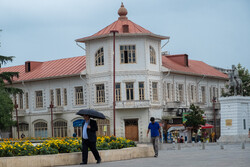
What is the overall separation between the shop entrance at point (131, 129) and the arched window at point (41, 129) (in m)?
9.51

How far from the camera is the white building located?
5400cm

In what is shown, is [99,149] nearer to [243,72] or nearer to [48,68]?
[48,68]

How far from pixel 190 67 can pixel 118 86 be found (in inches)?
467

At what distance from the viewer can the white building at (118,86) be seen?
54.0m

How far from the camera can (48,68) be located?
62156mm

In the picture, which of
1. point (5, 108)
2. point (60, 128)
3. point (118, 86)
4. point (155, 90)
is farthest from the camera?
point (60, 128)

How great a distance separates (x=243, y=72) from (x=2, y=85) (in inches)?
1241

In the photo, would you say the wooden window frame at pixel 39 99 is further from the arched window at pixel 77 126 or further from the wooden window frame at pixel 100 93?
the wooden window frame at pixel 100 93

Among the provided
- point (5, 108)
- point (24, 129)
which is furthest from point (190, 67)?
point (5, 108)

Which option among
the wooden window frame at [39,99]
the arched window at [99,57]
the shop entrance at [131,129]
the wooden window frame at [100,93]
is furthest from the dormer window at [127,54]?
the wooden window frame at [39,99]

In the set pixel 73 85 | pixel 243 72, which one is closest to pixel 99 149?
pixel 73 85

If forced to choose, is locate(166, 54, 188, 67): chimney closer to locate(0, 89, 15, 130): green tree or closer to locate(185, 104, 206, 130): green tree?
locate(185, 104, 206, 130): green tree

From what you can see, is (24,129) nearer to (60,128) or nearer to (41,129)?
(41,129)

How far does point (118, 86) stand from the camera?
2138 inches
